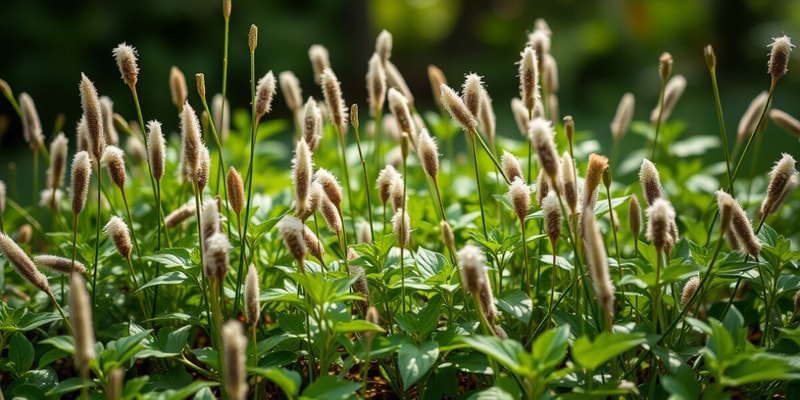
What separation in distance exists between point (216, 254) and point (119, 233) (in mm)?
325

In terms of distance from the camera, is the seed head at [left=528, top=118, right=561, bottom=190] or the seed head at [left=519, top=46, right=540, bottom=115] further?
the seed head at [left=519, top=46, right=540, bottom=115]

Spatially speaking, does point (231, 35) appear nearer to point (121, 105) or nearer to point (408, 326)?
point (121, 105)

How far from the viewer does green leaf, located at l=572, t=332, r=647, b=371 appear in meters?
1.09

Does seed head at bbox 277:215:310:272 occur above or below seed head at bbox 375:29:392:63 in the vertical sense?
→ below

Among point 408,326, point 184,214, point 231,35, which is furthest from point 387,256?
point 231,35

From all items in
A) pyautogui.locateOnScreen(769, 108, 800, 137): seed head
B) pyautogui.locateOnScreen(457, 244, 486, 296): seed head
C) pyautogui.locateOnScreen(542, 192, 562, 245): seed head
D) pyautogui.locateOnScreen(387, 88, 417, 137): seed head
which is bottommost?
pyautogui.locateOnScreen(457, 244, 486, 296): seed head

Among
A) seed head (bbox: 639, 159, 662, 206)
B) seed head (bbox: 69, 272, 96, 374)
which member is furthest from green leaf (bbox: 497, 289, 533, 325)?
seed head (bbox: 69, 272, 96, 374)

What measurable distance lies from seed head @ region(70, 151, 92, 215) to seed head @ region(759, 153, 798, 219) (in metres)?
1.20

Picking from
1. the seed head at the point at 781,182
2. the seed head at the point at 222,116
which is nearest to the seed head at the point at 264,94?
the seed head at the point at 222,116

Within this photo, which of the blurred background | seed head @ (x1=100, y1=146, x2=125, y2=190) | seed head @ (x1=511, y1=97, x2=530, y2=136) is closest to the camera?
seed head @ (x1=100, y1=146, x2=125, y2=190)

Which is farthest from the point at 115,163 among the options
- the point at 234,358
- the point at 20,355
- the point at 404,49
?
the point at 404,49

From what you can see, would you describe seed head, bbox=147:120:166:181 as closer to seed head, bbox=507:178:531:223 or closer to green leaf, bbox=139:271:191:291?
green leaf, bbox=139:271:191:291

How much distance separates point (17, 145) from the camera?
780 cm

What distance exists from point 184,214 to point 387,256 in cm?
46
